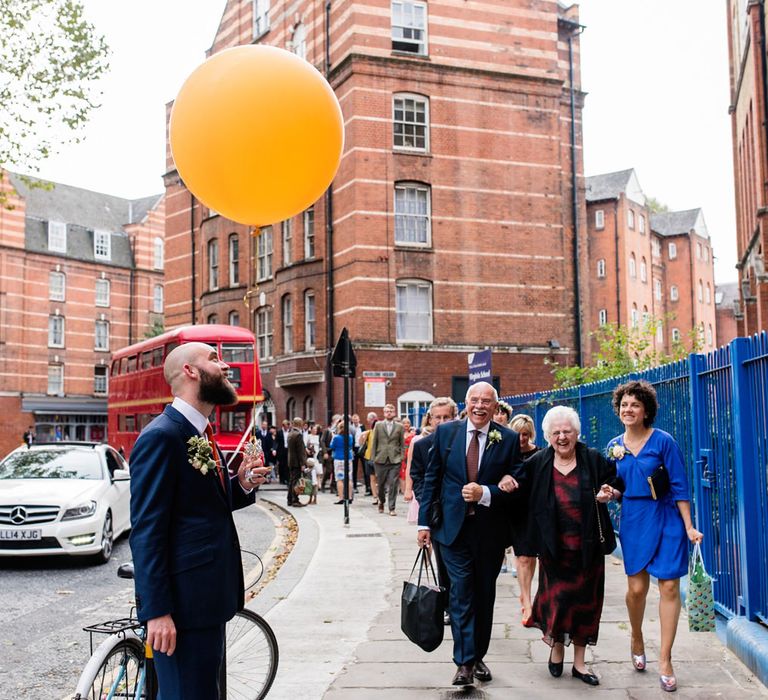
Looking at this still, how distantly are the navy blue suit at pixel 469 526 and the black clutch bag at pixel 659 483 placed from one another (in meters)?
0.86

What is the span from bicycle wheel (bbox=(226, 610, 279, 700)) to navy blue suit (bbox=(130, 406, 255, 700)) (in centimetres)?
140

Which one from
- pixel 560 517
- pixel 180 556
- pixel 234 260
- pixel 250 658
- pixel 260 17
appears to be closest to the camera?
pixel 180 556

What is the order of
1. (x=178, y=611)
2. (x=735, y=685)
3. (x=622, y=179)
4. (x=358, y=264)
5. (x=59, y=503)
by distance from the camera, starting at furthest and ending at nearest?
(x=622, y=179) < (x=358, y=264) < (x=59, y=503) < (x=735, y=685) < (x=178, y=611)

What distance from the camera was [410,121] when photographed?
30.3 meters

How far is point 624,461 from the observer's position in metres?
5.93

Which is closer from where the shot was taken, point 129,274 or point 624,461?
point 624,461

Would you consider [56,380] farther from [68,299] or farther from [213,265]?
[213,265]

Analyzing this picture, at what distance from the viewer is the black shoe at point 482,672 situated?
18.6ft

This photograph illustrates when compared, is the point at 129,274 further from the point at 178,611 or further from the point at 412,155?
the point at 178,611

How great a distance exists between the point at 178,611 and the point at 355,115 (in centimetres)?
2743

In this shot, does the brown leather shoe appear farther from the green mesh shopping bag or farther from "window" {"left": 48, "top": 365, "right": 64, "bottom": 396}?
"window" {"left": 48, "top": 365, "right": 64, "bottom": 396}

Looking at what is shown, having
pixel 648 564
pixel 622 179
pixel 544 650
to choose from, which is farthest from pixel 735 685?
pixel 622 179

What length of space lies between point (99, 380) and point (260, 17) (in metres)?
33.9

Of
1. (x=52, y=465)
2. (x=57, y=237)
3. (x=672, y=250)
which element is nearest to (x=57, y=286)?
(x=57, y=237)
